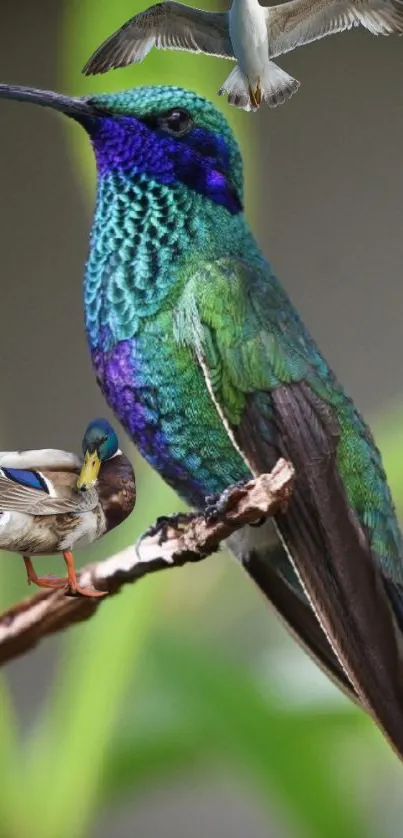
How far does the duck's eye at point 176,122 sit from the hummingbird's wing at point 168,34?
16cm

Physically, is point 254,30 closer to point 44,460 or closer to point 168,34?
point 168,34

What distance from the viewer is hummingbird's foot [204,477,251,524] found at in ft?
4.80

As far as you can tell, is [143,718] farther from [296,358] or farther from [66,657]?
[296,358]

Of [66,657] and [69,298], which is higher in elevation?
[69,298]

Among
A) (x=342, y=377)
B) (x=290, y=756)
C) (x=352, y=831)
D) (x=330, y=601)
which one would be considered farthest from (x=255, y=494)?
(x=352, y=831)

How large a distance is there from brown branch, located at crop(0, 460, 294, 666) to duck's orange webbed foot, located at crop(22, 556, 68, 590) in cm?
2

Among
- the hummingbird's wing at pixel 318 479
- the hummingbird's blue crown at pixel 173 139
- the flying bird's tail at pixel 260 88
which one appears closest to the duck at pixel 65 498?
the hummingbird's wing at pixel 318 479

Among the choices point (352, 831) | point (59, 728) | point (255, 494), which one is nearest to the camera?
point (255, 494)

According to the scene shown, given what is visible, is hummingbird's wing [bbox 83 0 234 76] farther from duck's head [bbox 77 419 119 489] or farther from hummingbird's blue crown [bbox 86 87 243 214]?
duck's head [bbox 77 419 119 489]

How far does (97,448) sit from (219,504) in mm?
378

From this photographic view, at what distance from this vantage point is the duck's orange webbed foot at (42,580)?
5.95 feet

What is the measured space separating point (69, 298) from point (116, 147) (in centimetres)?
34

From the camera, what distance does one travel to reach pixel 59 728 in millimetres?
1824

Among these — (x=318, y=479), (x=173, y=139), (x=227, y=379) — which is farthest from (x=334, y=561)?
(x=173, y=139)
